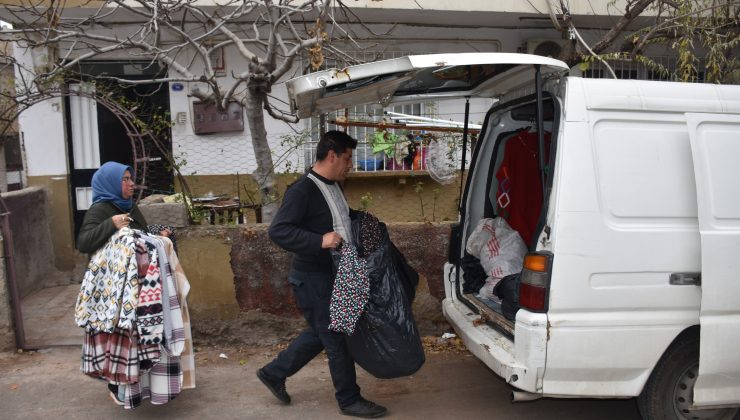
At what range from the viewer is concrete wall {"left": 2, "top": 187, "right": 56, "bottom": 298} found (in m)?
5.94

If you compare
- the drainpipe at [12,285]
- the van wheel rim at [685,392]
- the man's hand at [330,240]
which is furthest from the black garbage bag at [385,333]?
the drainpipe at [12,285]

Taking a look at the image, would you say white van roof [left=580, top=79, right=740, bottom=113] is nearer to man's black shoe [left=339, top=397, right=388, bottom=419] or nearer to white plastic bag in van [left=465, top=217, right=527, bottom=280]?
white plastic bag in van [left=465, top=217, right=527, bottom=280]

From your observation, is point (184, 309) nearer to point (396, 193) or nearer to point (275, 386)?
point (275, 386)

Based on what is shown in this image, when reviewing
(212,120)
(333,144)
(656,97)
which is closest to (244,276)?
(333,144)

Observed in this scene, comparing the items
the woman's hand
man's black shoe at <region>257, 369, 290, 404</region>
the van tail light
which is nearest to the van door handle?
the van tail light

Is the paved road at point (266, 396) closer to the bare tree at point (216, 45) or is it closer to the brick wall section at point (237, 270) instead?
the brick wall section at point (237, 270)

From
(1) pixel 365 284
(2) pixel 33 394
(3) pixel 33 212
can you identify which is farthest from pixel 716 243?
(3) pixel 33 212

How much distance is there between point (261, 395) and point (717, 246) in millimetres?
2906

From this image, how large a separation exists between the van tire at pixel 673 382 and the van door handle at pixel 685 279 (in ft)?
0.91

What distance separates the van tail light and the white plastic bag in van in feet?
2.83

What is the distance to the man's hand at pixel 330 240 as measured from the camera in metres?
3.47

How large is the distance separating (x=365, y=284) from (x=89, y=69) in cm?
601

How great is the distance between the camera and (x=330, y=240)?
11.4ft

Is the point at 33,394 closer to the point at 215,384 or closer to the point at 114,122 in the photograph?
the point at 215,384
